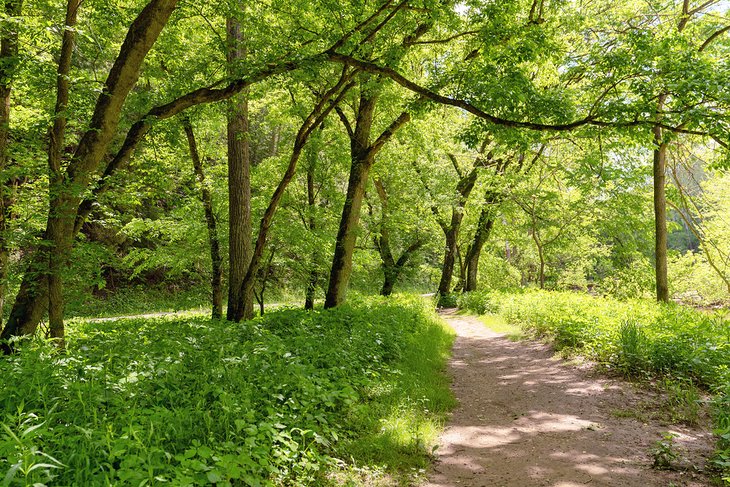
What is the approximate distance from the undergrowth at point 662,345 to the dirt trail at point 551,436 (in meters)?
0.40

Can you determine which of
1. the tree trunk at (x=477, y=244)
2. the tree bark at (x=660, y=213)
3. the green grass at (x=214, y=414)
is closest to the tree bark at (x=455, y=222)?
the tree trunk at (x=477, y=244)

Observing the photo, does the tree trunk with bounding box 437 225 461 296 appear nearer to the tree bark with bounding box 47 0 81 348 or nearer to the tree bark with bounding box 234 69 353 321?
the tree bark with bounding box 234 69 353 321

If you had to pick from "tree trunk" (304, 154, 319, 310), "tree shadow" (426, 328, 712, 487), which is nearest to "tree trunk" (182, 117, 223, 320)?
"tree trunk" (304, 154, 319, 310)

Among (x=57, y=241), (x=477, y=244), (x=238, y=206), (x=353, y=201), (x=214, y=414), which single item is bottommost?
(x=214, y=414)

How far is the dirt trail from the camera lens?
13.9 feet

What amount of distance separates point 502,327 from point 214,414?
12.1m

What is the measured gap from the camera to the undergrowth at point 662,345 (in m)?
5.41

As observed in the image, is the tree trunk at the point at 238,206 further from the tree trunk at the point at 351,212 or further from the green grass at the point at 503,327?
the green grass at the point at 503,327

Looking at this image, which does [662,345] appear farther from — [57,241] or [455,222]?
[455,222]

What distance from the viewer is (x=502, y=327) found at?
1442 cm

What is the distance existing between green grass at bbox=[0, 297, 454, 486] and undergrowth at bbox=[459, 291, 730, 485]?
295 cm

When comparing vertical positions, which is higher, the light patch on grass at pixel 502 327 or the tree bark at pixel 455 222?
the tree bark at pixel 455 222

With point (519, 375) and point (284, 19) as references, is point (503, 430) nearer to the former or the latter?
point (519, 375)

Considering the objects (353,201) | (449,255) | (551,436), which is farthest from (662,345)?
(449,255)
